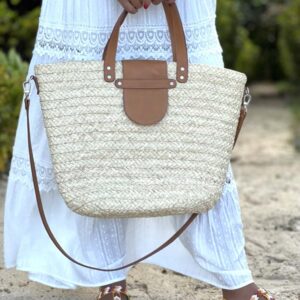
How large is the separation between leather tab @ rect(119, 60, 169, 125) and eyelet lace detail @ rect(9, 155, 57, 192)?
1.45 ft

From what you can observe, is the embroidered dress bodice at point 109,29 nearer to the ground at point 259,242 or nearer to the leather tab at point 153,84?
the leather tab at point 153,84

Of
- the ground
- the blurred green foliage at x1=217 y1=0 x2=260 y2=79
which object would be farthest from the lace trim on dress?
the blurred green foliage at x1=217 y1=0 x2=260 y2=79

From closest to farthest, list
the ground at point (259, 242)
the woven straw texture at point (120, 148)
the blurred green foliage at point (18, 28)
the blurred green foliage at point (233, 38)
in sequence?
the woven straw texture at point (120, 148) → the ground at point (259, 242) → the blurred green foliage at point (18, 28) → the blurred green foliage at point (233, 38)

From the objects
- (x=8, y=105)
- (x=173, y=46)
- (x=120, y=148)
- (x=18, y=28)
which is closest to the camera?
(x=120, y=148)

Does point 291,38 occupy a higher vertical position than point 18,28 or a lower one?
lower

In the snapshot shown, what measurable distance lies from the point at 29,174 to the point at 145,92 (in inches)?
22.5

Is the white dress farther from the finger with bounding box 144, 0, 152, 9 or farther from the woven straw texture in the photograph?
the woven straw texture

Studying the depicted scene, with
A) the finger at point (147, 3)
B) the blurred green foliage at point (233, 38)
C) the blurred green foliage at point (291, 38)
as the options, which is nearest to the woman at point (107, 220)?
the finger at point (147, 3)

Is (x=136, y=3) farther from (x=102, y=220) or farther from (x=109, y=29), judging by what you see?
(x=102, y=220)

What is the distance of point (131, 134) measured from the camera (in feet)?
8.74

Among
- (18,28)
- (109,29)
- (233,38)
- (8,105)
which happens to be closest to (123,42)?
(109,29)

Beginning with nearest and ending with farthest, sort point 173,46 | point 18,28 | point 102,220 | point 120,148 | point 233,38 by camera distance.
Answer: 1. point 120,148
2. point 173,46
3. point 102,220
4. point 18,28
5. point 233,38

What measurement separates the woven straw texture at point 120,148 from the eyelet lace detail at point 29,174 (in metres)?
0.30

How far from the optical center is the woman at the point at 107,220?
2807mm
